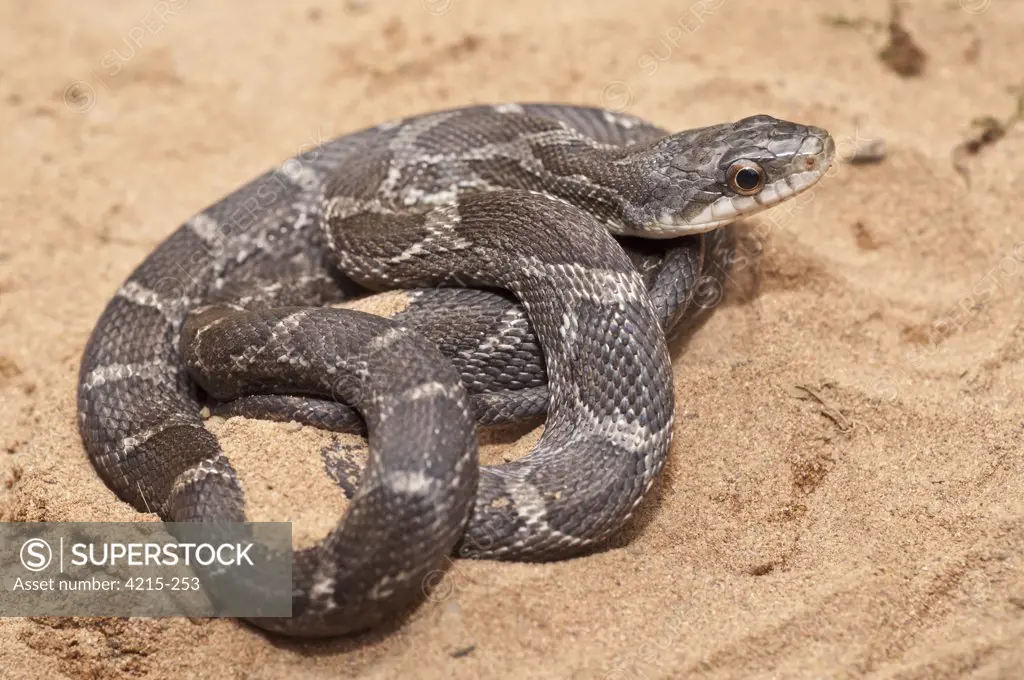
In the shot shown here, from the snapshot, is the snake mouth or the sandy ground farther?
the snake mouth

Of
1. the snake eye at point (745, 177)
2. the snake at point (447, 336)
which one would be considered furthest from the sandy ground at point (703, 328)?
the snake eye at point (745, 177)

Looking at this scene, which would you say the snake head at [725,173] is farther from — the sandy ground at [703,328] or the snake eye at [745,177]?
the sandy ground at [703,328]

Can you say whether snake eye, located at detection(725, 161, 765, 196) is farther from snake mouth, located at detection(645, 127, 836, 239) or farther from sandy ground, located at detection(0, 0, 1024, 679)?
sandy ground, located at detection(0, 0, 1024, 679)

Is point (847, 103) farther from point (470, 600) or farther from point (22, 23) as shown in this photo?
point (22, 23)
